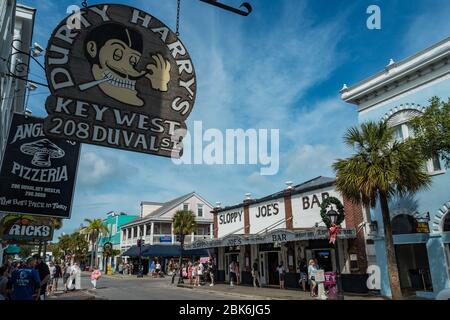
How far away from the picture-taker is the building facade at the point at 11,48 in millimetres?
9285

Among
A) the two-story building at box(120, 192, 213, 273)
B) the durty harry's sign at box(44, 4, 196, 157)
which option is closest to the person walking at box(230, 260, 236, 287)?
the two-story building at box(120, 192, 213, 273)

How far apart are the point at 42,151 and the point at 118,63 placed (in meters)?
4.93

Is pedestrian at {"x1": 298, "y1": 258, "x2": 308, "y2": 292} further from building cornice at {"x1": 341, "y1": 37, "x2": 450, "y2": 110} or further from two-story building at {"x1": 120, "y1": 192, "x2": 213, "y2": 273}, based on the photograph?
two-story building at {"x1": 120, "y1": 192, "x2": 213, "y2": 273}

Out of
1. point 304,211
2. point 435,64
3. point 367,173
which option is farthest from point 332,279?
point 435,64

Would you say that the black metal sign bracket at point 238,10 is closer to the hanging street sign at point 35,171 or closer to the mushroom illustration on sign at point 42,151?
the hanging street sign at point 35,171

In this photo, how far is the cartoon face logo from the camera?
3709 mm

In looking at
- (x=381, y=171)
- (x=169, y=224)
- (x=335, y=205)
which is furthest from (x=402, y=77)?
(x=169, y=224)

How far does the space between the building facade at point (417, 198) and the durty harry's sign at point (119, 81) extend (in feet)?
45.9

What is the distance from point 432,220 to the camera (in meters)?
15.9

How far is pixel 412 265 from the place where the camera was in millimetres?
17766

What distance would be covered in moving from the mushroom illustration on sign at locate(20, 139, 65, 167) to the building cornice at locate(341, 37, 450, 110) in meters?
15.5

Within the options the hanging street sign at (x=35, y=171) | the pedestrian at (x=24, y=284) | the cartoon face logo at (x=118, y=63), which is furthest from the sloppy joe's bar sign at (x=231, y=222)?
the cartoon face logo at (x=118, y=63)

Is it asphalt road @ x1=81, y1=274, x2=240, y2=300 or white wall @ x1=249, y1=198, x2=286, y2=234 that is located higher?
white wall @ x1=249, y1=198, x2=286, y2=234

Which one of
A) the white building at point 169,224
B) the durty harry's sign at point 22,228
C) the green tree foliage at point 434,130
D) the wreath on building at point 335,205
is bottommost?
the durty harry's sign at point 22,228
